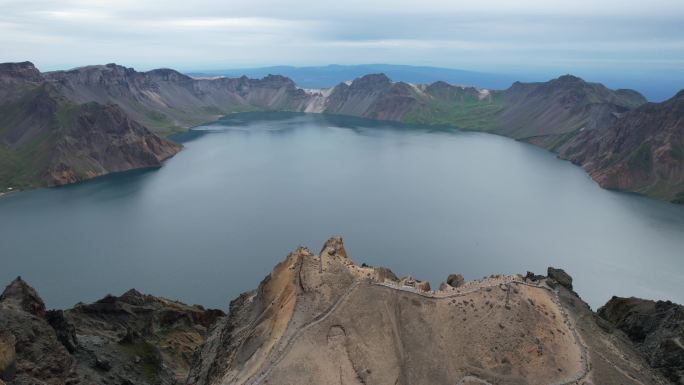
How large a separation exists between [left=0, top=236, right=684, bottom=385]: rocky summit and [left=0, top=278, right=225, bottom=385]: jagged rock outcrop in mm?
142

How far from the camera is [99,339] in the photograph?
53.0m

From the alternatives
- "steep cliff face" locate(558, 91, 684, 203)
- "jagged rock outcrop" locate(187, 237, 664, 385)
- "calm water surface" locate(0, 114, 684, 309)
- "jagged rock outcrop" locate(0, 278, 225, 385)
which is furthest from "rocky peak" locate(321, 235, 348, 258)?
"steep cliff face" locate(558, 91, 684, 203)

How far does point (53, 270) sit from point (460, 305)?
72934 millimetres

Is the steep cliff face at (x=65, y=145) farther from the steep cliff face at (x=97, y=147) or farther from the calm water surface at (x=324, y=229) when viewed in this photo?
the calm water surface at (x=324, y=229)

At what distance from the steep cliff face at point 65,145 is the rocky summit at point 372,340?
128m

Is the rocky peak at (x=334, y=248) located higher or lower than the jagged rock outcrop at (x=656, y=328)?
higher

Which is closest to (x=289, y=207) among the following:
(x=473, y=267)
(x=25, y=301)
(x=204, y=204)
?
(x=204, y=204)

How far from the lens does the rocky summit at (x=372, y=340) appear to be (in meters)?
37.3

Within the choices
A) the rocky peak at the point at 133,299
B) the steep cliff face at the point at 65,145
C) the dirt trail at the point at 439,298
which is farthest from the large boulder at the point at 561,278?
the steep cliff face at the point at 65,145

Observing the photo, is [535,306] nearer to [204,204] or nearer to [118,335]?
[118,335]

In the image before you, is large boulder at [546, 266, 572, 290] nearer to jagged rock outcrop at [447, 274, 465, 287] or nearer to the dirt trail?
the dirt trail

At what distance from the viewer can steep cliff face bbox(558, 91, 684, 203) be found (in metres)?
155

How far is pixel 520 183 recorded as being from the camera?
15338 centimetres

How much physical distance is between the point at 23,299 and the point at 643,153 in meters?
175
